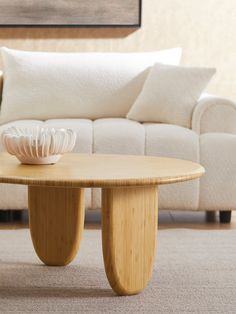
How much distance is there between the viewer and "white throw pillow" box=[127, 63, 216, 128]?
391cm

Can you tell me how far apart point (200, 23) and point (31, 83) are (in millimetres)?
1298

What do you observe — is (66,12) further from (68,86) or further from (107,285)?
(107,285)

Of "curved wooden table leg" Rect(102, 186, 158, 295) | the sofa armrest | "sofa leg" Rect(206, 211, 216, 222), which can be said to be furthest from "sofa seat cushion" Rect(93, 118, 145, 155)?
"curved wooden table leg" Rect(102, 186, 158, 295)

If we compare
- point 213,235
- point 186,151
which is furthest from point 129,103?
point 213,235

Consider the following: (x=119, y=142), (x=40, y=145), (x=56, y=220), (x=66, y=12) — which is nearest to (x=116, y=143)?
(x=119, y=142)

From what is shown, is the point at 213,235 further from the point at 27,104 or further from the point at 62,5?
the point at 62,5

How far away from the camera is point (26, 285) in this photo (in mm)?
2453

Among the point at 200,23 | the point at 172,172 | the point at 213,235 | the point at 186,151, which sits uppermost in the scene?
the point at 200,23

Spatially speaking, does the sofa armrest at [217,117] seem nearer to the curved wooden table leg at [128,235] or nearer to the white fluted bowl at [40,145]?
the white fluted bowl at [40,145]

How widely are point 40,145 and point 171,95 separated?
1641 millimetres

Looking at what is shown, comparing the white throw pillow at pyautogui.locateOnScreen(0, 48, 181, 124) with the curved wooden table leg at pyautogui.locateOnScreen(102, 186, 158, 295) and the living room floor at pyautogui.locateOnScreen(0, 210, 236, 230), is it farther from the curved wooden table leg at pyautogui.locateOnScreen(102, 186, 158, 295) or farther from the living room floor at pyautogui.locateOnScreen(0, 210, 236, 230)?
the curved wooden table leg at pyautogui.locateOnScreen(102, 186, 158, 295)

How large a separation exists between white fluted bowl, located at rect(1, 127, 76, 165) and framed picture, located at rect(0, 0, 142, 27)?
2357mm

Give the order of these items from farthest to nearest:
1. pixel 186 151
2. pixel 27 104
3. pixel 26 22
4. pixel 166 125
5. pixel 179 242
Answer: pixel 26 22 < pixel 27 104 < pixel 166 125 < pixel 186 151 < pixel 179 242

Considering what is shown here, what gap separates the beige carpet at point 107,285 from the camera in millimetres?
2217
